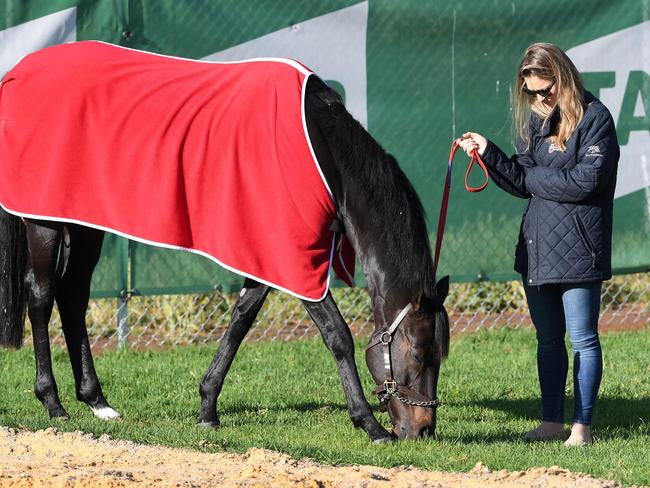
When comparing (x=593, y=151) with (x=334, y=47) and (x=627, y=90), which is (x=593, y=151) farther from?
(x=627, y=90)

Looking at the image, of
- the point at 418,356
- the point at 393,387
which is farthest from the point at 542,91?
the point at 393,387

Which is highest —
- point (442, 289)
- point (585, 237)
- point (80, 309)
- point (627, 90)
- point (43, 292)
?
point (627, 90)

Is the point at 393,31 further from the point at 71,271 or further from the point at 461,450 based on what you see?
the point at 461,450

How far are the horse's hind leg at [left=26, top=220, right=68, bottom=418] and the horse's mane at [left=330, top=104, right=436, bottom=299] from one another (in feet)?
5.29

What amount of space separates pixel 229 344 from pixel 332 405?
891 millimetres

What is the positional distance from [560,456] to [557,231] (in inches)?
40.8

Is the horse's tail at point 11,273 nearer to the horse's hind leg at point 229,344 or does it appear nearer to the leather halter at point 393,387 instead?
the horse's hind leg at point 229,344

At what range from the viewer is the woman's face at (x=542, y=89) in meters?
5.16

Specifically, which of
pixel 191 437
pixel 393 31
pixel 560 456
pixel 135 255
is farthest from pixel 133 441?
pixel 393 31

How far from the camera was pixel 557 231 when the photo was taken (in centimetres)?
517

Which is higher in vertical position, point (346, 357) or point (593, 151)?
point (593, 151)

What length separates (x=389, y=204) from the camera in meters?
5.13

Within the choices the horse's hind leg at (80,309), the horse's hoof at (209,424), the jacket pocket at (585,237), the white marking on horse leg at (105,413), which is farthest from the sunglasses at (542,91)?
the white marking on horse leg at (105,413)

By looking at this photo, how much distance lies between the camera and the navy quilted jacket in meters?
5.08
